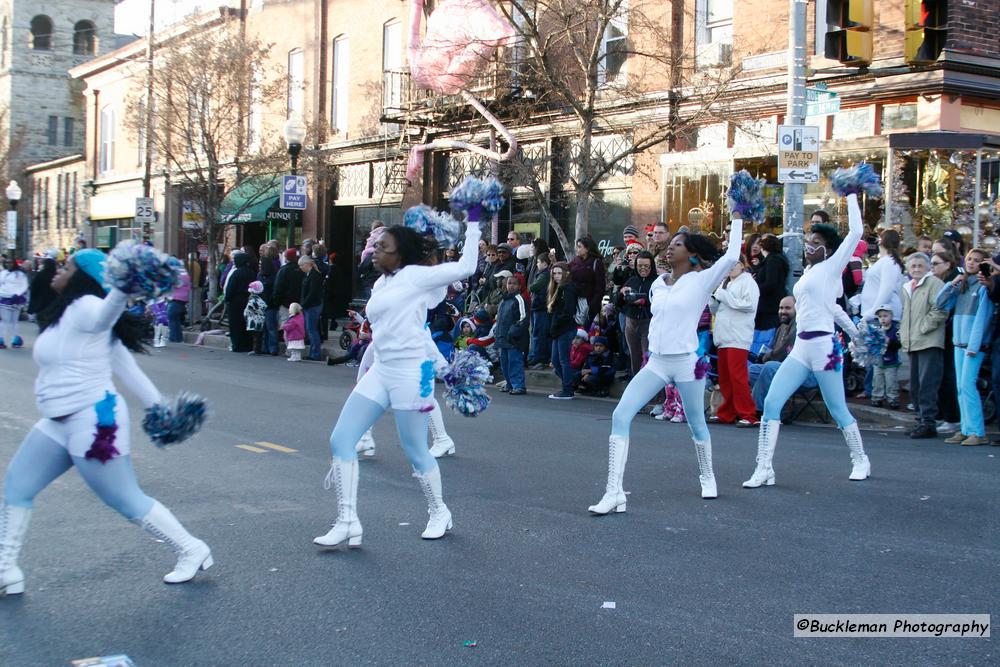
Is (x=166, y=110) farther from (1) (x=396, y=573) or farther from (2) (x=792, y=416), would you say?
(1) (x=396, y=573)

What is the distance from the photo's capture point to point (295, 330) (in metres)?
19.5

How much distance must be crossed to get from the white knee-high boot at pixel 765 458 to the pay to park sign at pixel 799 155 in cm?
561

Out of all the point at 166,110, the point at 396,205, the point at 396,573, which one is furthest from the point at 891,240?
the point at 166,110

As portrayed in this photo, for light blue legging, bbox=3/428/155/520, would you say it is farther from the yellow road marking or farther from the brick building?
the brick building

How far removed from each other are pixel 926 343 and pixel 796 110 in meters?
3.89

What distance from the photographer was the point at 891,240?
12.4m

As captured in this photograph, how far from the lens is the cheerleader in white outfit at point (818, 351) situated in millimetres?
8180

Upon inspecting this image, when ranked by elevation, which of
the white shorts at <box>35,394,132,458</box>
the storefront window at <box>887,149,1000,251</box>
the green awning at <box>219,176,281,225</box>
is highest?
the green awning at <box>219,176,281,225</box>

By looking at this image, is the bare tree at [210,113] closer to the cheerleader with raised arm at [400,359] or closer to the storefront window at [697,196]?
the storefront window at [697,196]

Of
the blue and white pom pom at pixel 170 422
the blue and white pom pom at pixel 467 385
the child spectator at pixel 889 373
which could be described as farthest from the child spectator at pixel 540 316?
the blue and white pom pom at pixel 170 422

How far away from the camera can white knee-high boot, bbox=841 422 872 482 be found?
8344 millimetres

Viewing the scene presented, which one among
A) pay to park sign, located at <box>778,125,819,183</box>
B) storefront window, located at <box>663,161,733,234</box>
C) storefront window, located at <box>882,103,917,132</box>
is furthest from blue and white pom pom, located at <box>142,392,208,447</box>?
storefront window, located at <box>663,161,733,234</box>

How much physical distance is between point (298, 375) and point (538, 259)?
13.8 ft

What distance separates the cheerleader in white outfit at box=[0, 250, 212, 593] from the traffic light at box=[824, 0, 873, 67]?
401 inches
